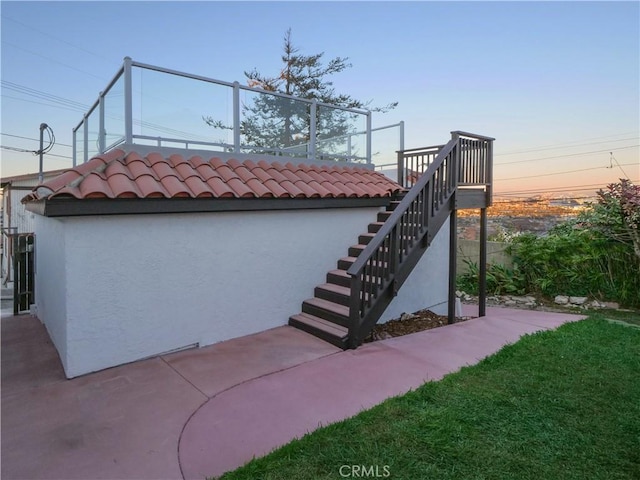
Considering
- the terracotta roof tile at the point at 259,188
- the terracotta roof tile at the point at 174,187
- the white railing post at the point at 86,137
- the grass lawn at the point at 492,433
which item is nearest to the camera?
the grass lawn at the point at 492,433

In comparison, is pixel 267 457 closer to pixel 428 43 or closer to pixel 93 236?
pixel 93 236

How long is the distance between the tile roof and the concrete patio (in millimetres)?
1817

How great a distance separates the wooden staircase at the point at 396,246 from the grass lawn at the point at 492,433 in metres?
1.30

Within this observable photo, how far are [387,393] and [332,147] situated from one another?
491 centimetres

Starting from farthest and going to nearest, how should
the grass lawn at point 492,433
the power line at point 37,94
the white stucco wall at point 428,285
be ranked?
the power line at point 37,94
the white stucco wall at point 428,285
the grass lawn at point 492,433

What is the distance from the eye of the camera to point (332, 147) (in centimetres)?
707

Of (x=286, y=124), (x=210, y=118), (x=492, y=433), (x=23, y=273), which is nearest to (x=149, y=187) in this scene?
(x=210, y=118)

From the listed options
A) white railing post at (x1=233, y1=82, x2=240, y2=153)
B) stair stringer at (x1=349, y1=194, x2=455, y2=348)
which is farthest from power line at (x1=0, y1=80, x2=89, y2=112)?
stair stringer at (x1=349, y1=194, x2=455, y2=348)

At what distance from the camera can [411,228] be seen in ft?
16.5

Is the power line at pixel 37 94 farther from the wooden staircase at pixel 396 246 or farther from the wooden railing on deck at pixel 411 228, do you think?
the wooden railing on deck at pixel 411 228

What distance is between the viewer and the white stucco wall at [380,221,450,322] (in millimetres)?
6539

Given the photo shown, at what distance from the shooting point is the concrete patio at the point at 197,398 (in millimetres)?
2418

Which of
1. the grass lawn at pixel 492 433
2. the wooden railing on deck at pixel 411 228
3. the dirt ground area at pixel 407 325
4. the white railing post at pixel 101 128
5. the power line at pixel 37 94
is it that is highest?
the power line at pixel 37 94

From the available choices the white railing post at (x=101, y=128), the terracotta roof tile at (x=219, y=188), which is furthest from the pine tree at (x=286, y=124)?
the white railing post at (x=101, y=128)
